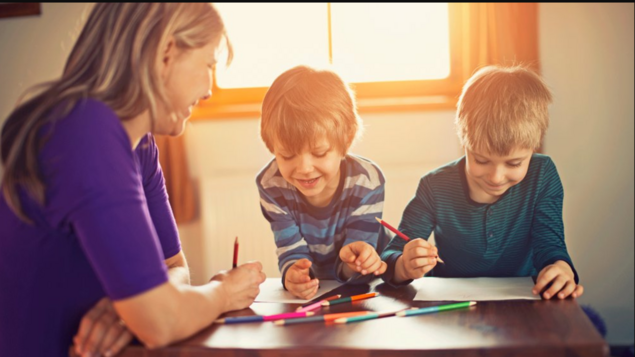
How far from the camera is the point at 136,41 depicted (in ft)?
2.51

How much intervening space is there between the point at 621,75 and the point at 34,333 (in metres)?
2.42

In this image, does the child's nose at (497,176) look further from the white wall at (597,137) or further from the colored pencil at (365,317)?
the white wall at (597,137)

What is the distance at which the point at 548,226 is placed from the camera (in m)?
1.19

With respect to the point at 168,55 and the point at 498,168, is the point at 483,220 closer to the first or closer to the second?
the point at 498,168

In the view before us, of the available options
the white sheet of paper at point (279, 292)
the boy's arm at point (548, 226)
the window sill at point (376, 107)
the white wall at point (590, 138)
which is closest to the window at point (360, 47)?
the window sill at point (376, 107)

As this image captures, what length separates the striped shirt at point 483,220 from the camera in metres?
1.27

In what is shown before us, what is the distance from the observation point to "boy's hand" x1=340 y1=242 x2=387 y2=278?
1.07 m

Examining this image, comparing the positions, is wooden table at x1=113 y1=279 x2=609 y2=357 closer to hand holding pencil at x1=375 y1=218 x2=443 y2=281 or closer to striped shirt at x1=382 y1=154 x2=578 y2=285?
hand holding pencil at x1=375 y1=218 x2=443 y2=281

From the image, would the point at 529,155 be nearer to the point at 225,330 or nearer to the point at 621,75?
the point at 225,330

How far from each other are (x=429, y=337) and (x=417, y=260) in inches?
11.3

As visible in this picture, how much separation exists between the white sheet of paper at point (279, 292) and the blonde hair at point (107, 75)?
0.41 metres

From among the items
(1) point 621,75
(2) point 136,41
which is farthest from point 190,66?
(1) point 621,75

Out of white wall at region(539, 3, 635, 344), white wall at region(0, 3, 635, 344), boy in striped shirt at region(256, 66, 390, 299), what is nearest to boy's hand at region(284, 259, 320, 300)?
boy in striped shirt at region(256, 66, 390, 299)

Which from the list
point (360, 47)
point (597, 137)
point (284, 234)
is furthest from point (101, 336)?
point (597, 137)
